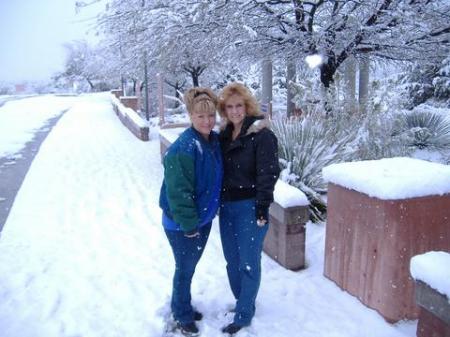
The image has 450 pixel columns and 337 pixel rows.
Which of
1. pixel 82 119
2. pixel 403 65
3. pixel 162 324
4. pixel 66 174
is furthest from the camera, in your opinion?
pixel 82 119

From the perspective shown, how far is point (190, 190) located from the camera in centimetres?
264

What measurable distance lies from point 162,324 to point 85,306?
717 millimetres

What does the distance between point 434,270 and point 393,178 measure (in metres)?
0.79

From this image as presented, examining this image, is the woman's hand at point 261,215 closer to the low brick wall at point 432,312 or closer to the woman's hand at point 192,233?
the woman's hand at point 192,233

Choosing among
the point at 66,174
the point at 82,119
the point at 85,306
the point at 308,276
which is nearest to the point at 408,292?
the point at 308,276

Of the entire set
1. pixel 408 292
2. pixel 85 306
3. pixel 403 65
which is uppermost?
pixel 403 65

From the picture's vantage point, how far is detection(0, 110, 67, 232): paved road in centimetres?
610

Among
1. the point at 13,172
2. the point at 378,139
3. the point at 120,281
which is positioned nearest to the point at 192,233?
the point at 120,281

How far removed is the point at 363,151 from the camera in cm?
561

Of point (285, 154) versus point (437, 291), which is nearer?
point (437, 291)

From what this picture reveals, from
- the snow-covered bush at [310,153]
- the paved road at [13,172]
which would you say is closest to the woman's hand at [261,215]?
the snow-covered bush at [310,153]

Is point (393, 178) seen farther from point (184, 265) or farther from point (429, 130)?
point (429, 130)

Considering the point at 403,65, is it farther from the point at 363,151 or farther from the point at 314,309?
the point at 314,309

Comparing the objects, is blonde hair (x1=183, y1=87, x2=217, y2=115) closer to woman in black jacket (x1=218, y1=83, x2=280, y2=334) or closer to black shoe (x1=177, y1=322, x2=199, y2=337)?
woman in black jacket (x1=218, y1=83, x2=280, y2=334)
